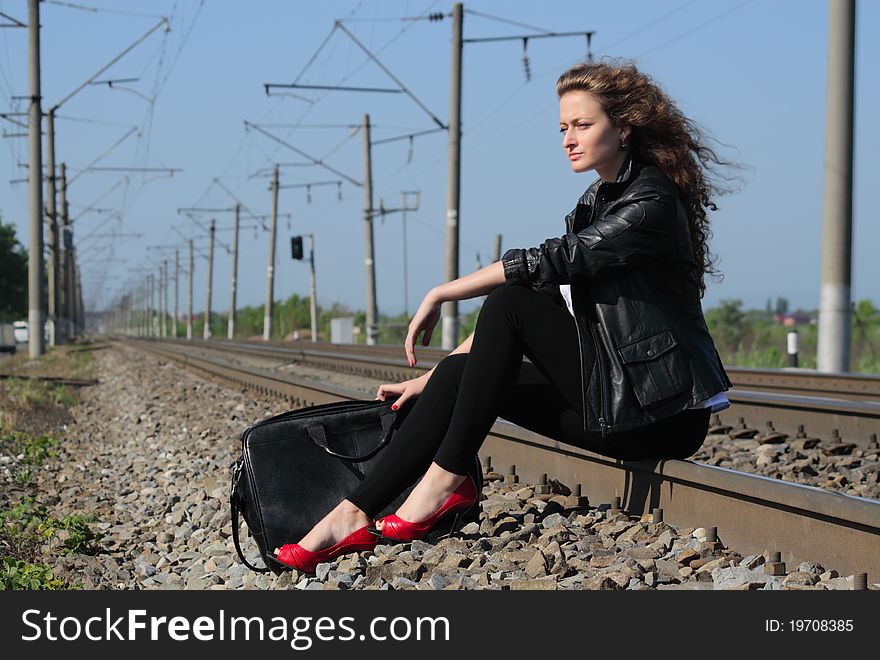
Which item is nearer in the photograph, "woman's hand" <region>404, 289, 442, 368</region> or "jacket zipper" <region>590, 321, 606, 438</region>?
"jacket zipper" <region>590, 321, 606, 438</region>

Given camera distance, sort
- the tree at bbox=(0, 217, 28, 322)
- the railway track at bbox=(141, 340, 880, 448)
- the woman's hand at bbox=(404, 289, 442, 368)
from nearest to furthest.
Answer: the woman's hand at bbox=(404, 289, 442, 368)
the railway track at bbox=(141, 340, 880, 448)
the tree at bbox=(0, 217, 28, 322)

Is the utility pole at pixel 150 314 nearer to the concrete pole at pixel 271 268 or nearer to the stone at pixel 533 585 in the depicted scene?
the concrete pole at pixel 271 268

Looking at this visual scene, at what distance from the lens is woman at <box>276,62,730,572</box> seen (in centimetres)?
346

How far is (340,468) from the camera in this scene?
4047mm

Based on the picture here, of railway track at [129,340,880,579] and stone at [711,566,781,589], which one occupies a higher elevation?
railway track at [129,340,880,579]

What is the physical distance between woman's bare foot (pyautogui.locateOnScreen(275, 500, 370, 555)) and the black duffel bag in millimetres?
114

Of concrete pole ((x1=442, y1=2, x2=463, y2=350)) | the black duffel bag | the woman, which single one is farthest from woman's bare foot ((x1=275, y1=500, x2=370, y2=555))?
concrete pole ((x1=442, y1=2, x2=463, y2=350))

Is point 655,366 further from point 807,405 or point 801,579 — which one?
point 807,405

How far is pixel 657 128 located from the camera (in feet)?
12.0

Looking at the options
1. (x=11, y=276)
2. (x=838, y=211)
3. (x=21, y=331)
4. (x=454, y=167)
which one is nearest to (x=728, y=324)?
(x=454, y=167)

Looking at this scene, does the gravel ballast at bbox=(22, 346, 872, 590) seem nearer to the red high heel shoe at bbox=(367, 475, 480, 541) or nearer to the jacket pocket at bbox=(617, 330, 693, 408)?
the red high heel shoe at bbox=(367, 475, 480, 541)

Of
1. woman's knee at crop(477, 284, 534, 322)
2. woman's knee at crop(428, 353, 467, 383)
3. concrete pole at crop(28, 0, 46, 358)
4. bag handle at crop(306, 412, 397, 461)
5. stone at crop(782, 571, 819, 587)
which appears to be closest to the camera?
stone at crop(782, 571, 819, 587)
